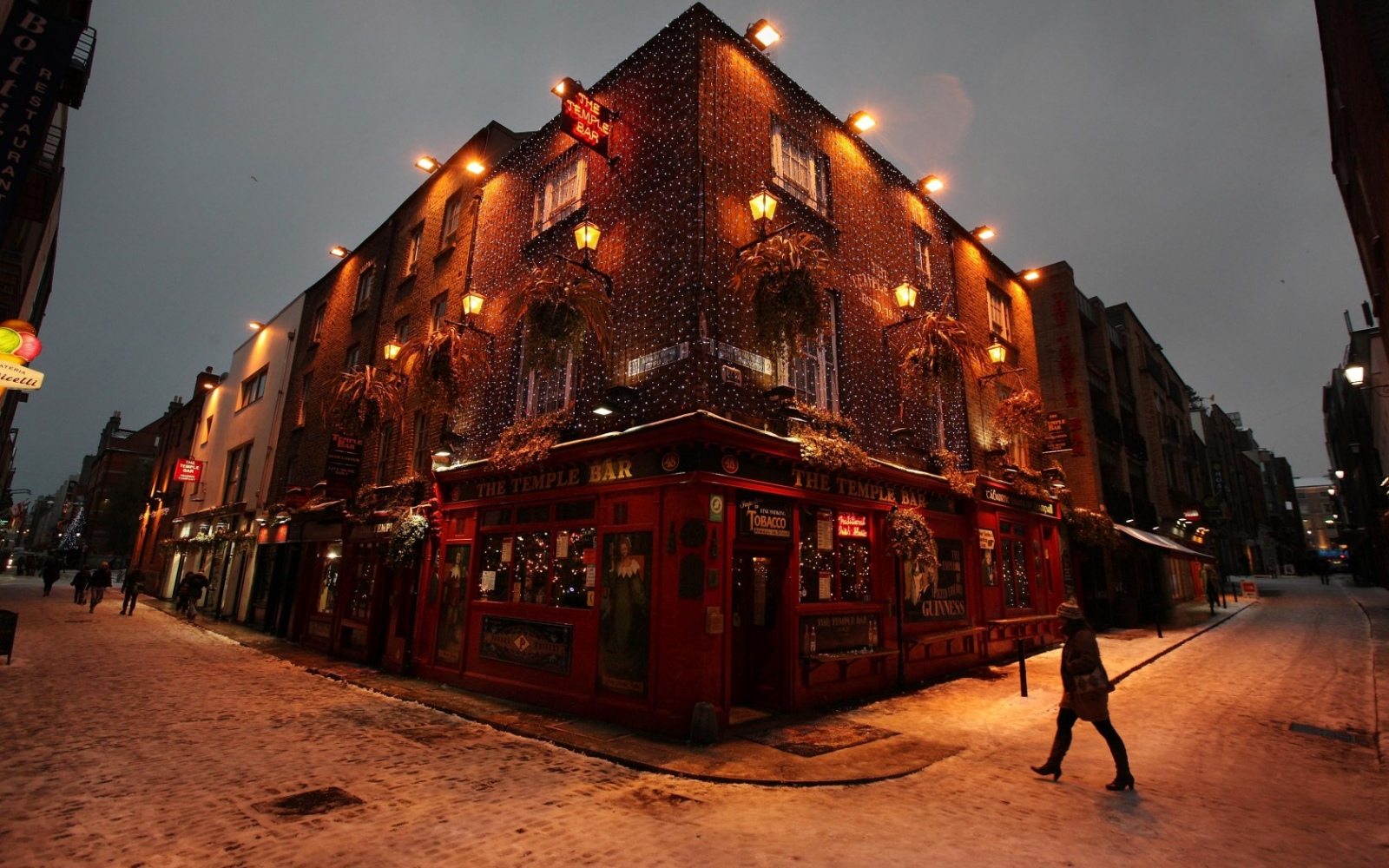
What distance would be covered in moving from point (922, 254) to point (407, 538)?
13.8 m

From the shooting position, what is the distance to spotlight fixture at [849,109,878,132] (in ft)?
42.4

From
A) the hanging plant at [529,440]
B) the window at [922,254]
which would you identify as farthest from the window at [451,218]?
the window at [922,254]

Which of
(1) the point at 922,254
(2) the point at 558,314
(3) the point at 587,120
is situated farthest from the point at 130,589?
(1) the point at 922,254

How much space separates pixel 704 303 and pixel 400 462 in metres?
10.0

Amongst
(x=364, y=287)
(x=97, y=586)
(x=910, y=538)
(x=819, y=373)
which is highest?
(x=364, y=287)

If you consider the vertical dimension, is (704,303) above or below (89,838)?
above

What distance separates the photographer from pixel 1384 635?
55.8 ft

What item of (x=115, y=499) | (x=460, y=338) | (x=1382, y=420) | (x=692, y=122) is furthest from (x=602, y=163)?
(x=115, y=499)

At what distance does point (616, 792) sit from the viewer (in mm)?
5934

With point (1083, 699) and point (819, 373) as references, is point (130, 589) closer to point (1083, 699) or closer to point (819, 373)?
point (819, 373)

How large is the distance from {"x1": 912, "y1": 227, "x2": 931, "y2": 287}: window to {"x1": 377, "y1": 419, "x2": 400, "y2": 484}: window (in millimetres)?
13708

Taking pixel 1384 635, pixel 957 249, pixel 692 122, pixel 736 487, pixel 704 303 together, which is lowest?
pixel 1384 635

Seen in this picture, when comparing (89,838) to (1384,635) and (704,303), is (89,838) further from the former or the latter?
(1384,635)

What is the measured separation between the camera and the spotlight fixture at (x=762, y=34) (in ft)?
36.8
